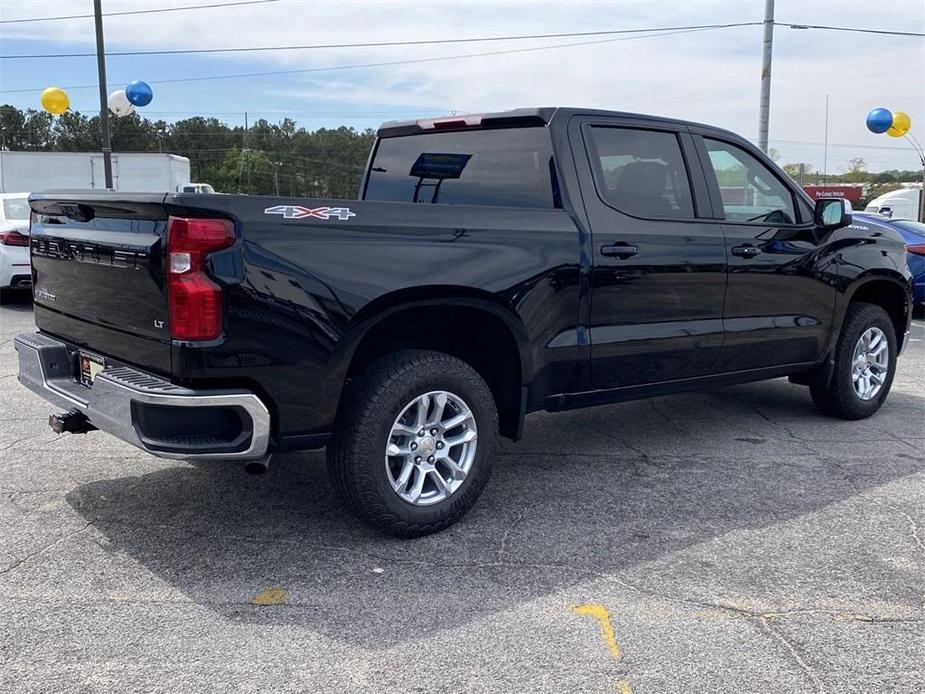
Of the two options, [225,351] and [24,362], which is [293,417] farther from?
[24,362]

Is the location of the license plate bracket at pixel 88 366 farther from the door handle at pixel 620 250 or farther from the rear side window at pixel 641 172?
the rear side window at pixel 641 172

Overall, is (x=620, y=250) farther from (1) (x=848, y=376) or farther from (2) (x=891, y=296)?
(2) (x=891, y=296)

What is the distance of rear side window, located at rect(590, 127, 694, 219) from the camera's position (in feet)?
15.3

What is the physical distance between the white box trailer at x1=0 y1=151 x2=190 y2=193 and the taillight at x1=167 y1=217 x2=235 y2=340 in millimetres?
26188

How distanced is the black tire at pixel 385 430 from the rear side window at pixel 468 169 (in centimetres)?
105

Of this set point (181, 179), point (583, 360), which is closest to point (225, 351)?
point (583, 360)

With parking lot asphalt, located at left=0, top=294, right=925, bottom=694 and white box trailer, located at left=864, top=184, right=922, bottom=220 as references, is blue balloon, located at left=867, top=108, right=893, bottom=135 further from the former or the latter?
parking lot asphalt, located at left=0, top=294, right=925, bottom=694

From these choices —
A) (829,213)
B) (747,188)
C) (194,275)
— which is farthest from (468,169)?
(829,213)

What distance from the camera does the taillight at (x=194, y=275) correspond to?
3.29 meters

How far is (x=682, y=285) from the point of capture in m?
4.90

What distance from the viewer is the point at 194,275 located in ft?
10.9

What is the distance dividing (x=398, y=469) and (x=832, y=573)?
1.81 m

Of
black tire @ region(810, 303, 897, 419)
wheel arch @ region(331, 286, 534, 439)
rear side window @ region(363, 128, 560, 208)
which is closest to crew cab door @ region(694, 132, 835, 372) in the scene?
black tire @ region(810, 303, 897, 419)

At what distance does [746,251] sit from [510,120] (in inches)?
62.4
